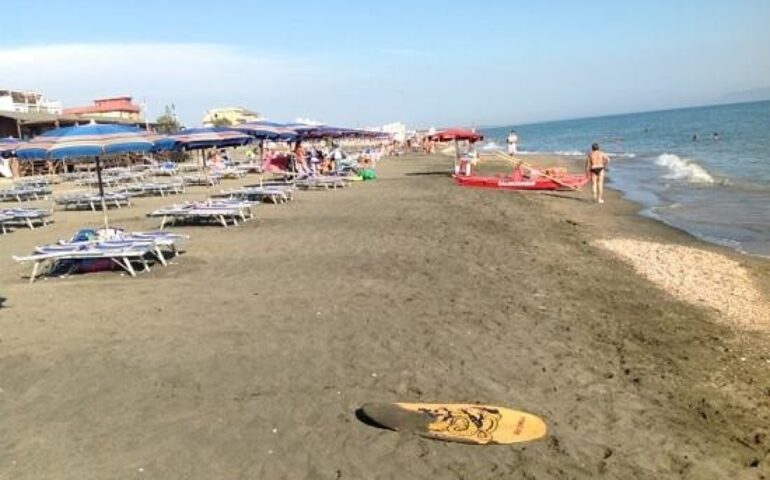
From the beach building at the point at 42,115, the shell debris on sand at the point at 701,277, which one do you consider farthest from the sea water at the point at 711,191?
the beach building at the point at 42,115

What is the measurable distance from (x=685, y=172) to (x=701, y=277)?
2016 cm

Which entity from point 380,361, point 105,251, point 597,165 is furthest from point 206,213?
point 597,165

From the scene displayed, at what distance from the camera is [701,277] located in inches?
368

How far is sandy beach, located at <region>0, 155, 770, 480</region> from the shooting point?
4246 millimetres

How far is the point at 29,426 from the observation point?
4.69 metres

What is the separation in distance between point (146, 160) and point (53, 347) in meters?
36.7

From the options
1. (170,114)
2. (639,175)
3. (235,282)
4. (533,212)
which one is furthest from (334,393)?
(170,114)

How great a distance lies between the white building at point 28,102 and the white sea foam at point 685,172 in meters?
46.0

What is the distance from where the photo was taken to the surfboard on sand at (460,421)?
4395 mm

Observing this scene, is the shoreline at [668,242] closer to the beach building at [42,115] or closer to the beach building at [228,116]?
the beach building at [42,115]

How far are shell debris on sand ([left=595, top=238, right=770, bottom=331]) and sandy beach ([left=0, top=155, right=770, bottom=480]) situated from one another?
5 centimetres

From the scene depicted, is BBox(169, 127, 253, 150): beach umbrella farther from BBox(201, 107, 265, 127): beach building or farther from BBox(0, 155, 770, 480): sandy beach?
BBox(201, 107, 265, 127): beach building

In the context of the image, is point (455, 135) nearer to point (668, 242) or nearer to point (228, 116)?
point (668, 242)

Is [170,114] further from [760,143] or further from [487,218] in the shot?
[487,218]
